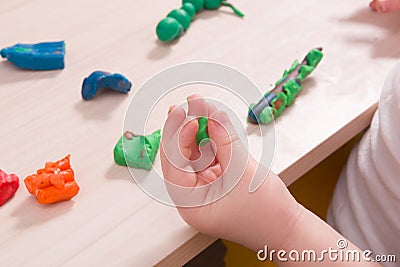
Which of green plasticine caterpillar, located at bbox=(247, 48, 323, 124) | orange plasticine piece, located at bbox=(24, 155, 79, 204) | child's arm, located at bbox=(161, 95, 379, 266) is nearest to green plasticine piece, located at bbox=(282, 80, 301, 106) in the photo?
green plasticine caterpillar, located at bbox=(247, 48, 323, 124)

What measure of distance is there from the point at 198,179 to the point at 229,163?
0.09 ft

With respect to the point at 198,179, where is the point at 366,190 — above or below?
below

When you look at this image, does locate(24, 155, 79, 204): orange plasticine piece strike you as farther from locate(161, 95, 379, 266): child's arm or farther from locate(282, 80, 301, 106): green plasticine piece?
locate(282, 80, 301, 106): green plasticine piece

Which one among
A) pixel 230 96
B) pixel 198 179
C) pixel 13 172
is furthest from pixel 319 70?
pixel 13 172

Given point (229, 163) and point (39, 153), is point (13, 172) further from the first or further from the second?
point (229, 163)

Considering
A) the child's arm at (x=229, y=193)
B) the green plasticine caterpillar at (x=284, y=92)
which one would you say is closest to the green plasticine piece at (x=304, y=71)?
the green plasticine caterpillar at (x=284, y=92)

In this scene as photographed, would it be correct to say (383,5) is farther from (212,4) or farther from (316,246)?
(316,246)

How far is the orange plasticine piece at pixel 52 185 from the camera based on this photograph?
1.57 ft

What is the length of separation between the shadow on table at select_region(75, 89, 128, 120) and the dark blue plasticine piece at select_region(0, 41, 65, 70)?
62 millimetres

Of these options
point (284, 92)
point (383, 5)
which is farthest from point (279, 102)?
point (383, 5)

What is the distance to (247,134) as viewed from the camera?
21.1 inches

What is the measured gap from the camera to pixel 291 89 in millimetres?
564

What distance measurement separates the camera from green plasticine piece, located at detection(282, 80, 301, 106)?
562mm

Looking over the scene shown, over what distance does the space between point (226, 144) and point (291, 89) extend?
13cm
